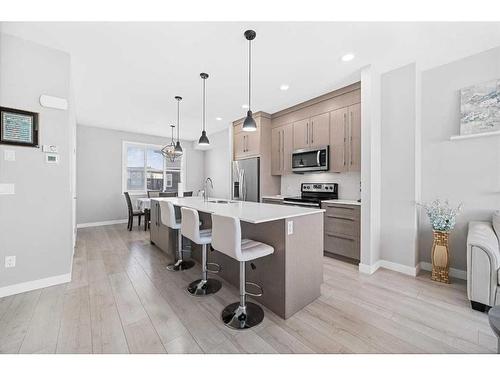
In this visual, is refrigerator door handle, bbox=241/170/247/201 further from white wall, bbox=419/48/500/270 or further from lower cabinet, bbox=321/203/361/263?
white wall, bbox=419/48/500/270

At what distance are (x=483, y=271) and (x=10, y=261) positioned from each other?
15.1ft

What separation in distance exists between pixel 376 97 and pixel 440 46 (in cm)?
76

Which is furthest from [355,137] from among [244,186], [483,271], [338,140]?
[244,186]

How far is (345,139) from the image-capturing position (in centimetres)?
343

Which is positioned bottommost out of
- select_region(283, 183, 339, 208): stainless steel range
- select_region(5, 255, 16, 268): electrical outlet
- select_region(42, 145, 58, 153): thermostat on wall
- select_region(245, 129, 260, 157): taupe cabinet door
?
select_region(5, 255, 16, 268): electrical outlet

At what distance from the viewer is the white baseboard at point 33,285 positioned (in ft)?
7.37

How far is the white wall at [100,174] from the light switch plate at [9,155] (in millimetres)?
3875

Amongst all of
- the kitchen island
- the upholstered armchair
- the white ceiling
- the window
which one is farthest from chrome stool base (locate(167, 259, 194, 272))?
the window

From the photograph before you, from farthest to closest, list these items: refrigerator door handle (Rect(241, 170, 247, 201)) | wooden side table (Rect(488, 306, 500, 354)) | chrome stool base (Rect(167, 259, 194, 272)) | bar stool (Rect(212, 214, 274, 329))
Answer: refrigerator door handle (Rect(241, 170, 247, 201)) < chrome stool base (Rect(167, 259, 194, 272)) < bar stool (Rect(212, 214, 274, 329)) < wooden side table (Rect(488, 306, 500, 354))

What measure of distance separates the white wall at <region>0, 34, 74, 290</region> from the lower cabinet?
11.6 ft

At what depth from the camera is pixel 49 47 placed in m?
2.43

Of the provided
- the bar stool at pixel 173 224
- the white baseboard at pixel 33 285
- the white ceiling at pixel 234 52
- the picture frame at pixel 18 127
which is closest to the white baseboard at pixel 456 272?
the white ceiling at pixel 234 52

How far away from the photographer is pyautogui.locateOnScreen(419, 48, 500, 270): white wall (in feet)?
8.09

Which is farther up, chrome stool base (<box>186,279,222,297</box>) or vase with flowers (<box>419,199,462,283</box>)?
vase with flowers (<box>419,199,462,283</box>)
